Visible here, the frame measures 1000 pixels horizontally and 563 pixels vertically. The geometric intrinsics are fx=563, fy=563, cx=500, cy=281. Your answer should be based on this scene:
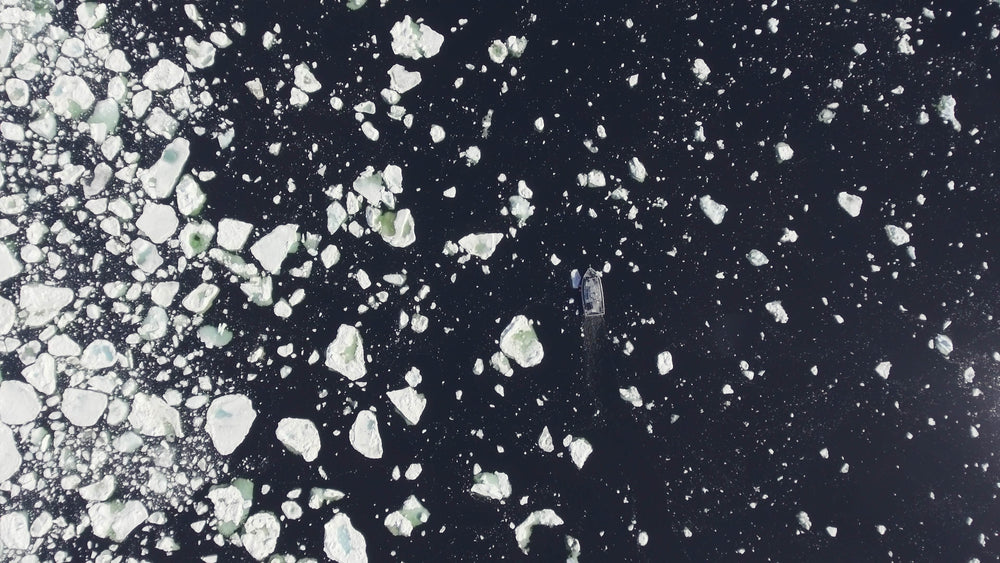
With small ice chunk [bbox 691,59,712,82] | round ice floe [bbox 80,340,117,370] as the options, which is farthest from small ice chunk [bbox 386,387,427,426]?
small ice chunk [bbox 691,59,712,82]

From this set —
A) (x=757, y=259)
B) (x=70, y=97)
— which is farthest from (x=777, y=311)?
(x=70, y=97)

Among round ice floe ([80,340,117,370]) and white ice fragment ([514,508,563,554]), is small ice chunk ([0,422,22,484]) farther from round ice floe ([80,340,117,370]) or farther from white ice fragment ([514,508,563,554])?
white ice fragment ([514,508,563,554])

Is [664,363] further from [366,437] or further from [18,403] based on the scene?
[18,403]

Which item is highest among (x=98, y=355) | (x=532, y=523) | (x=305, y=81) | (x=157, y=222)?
(x=305, y=81)


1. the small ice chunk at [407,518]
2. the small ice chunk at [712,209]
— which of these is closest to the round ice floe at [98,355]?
the small ice chunk at [407,518]

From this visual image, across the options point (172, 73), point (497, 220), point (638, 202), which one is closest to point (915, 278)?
point (638, 202)

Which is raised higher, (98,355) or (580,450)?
(98,355)
